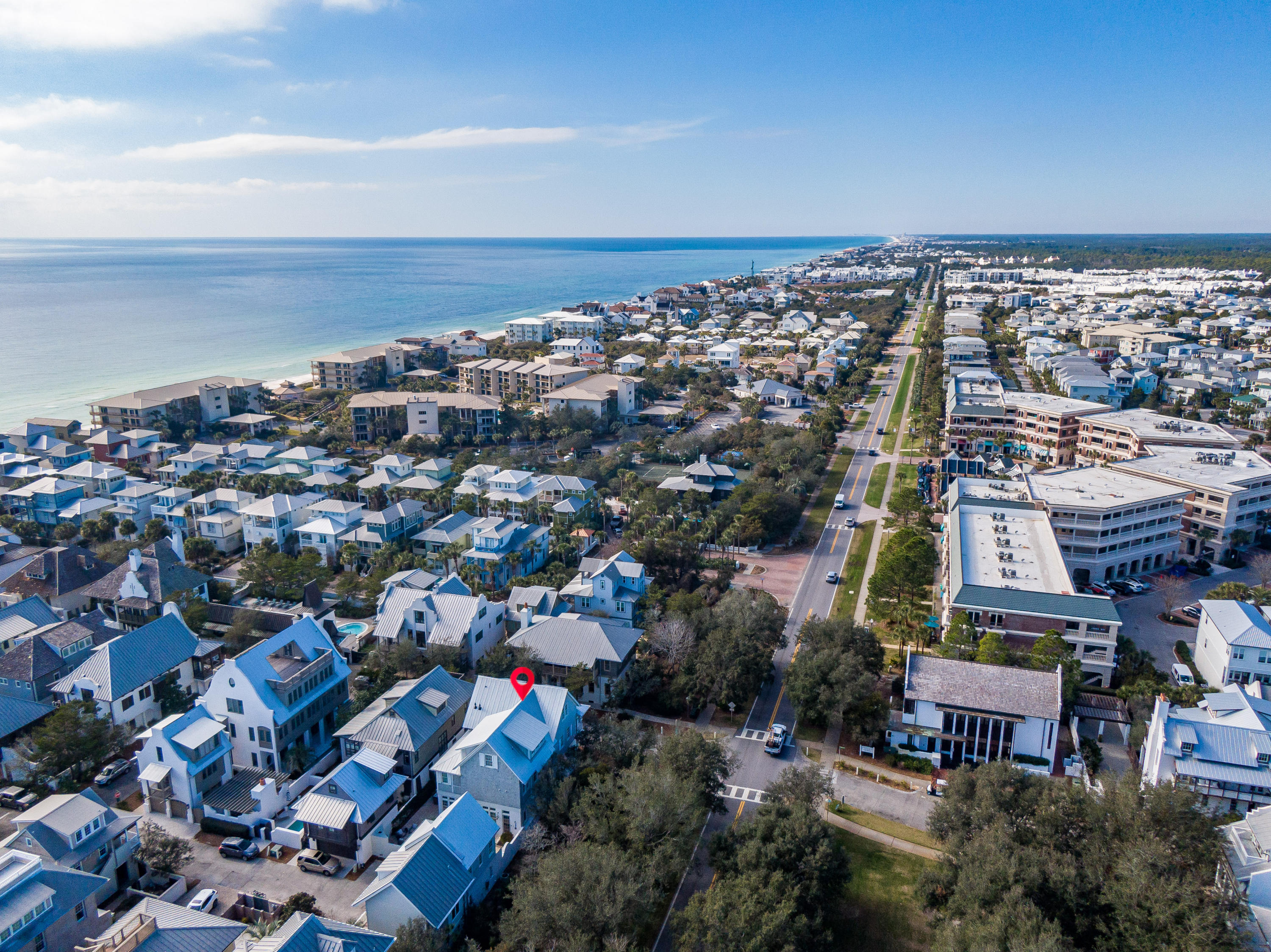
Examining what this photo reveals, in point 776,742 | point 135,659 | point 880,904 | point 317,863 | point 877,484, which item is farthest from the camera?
point 877,484

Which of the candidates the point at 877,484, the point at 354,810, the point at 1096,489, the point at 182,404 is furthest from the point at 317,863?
the point at 182,404

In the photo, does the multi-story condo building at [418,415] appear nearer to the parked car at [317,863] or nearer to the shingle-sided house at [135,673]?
the shingle-sided house at [135,673]

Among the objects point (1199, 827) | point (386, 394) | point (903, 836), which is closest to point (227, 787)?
point (903, 836)

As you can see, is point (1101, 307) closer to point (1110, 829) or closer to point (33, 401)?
point (1110, 829)

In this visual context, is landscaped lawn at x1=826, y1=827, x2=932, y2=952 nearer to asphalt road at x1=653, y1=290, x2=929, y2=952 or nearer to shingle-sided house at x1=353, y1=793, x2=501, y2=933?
asphalt road at x1=653, y1=290, x2=929, y2=952

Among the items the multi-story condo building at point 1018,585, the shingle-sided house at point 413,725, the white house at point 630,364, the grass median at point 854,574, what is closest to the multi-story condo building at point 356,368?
the white house at point 630,364

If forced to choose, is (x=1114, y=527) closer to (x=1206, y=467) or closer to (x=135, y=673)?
(x=1206, y=467)
